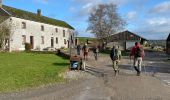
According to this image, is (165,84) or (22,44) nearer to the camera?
(165,84)

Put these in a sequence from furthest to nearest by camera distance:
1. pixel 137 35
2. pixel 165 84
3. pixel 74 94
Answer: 1. pixel 137 35
2. pixel 165 84
3. pixel 74 94

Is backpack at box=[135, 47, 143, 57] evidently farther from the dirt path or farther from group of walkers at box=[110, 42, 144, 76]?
the dirt path

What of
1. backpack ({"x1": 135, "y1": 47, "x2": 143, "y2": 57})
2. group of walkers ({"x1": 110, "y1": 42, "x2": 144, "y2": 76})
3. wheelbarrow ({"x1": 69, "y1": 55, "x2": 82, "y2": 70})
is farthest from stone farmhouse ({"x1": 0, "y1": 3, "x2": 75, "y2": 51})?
backpack ({"x1": 135, "y1": 47, "x2": 143, "y2": 57})

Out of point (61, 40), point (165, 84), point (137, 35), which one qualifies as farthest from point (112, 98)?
point (137, 35)

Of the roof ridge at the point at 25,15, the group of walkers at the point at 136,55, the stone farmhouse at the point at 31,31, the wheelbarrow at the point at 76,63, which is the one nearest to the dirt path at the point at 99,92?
the group of walkers at the point at 136,55

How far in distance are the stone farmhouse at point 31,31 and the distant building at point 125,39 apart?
39.4ft

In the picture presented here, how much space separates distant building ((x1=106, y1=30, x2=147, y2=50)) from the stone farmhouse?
39.4ft

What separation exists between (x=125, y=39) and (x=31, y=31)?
30.9m

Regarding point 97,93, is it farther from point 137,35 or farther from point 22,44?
point 137,35

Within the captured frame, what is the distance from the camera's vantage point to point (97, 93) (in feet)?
51.0

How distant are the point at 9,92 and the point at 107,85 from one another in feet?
14.8

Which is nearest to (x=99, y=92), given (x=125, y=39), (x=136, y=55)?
(x=136, y=55)

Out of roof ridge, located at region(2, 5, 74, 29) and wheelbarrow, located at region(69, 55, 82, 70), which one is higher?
roof ridge, located at region(2, 5, 74, 29)

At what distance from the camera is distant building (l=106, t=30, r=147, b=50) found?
93594 millimetres
